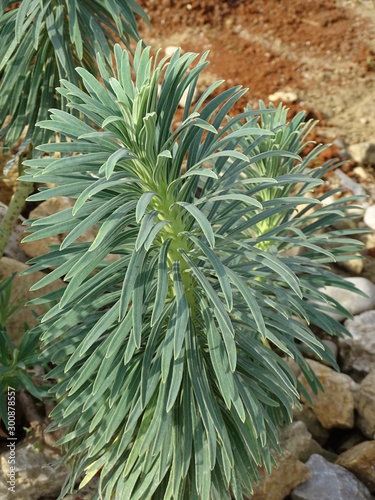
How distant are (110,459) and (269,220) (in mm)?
1245

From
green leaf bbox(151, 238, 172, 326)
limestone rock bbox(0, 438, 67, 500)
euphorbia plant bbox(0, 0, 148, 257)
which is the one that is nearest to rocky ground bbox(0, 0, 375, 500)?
limestone rock bbox(0, 438, 67, 500)

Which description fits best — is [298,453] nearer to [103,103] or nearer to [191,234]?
[191,234]

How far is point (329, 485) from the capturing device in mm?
2949

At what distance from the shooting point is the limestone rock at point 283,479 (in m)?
2.84

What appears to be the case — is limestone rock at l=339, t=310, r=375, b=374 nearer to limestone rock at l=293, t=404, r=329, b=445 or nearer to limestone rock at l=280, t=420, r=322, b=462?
limestone rock at l=293, t=404, r=329, b=445

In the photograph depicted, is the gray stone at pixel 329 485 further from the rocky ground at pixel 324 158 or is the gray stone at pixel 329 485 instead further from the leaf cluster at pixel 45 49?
the leaf cluster at pixel 45 49

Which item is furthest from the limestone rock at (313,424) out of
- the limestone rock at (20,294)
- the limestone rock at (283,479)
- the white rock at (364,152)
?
the white rock at (364,152)

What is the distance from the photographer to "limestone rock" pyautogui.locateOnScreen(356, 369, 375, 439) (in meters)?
3.36

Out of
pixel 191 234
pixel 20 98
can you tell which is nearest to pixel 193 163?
pixel 191 234

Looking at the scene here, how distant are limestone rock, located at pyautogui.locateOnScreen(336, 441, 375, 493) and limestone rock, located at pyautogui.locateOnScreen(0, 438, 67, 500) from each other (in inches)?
57.3

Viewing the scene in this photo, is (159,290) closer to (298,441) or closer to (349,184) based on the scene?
(298,441)

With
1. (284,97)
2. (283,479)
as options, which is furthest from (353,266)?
(284,97)

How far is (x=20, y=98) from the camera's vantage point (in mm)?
3031

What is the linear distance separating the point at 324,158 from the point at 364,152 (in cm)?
43
